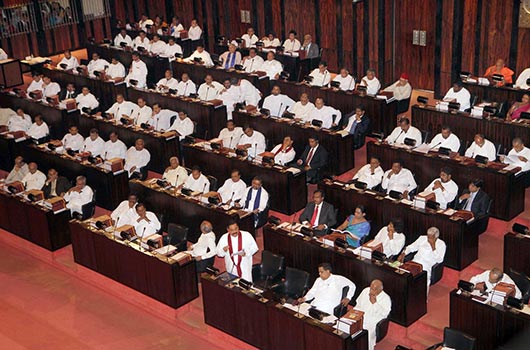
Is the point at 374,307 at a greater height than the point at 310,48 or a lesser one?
lesser

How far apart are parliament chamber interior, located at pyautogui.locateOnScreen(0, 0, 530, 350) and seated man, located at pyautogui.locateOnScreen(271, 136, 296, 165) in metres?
0.04

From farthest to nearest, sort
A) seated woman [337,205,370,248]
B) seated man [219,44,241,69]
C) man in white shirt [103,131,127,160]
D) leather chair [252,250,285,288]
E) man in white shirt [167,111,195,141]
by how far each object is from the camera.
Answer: seated man [219,44,241,69]
man in white shirt [167,111,195,141]
man in white shirt [103,131,127,160]
seated woman [337,205,370,248]
leather chair [252,250,285,288]

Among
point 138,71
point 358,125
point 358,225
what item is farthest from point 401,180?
point 138,71

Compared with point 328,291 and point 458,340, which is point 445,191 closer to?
point 328,291

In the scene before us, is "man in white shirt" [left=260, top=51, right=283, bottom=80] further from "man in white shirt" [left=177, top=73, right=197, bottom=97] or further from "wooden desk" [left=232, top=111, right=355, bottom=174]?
"wooden desk" [left=232, top=111, right=355, bottom=174]

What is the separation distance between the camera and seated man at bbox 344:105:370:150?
1672cm

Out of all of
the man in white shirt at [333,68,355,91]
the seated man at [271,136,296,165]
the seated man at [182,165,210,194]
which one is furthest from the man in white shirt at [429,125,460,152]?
the seated man at [182,165,210,194]

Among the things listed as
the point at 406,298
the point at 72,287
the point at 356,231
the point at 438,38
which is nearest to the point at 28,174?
the point at 72,287

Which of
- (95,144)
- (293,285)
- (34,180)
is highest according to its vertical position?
(95,144)

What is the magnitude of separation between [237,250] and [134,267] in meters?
1.73

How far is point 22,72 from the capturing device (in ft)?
82.4

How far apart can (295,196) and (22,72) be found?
43.2ft

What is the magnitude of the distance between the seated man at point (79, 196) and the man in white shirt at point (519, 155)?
7.37m

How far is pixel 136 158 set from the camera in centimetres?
1681
